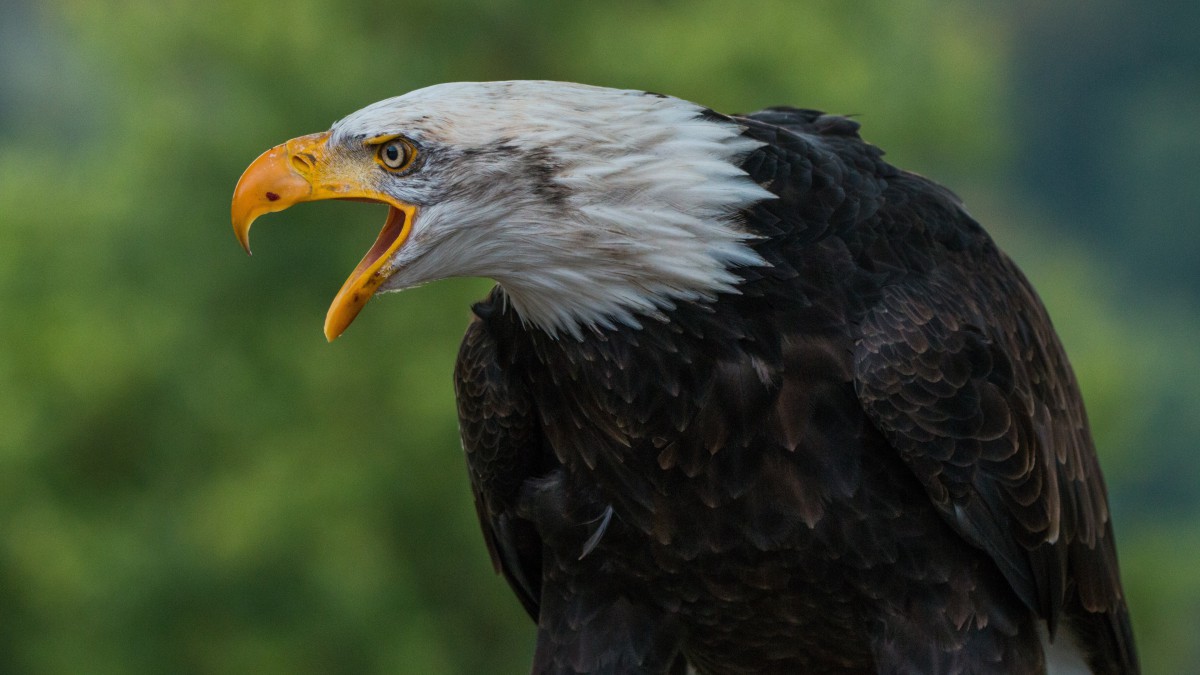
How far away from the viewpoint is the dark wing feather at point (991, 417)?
284cm

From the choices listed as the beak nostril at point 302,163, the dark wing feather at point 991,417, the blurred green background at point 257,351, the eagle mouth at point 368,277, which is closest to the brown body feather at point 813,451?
the dark wing feather at point 991,417

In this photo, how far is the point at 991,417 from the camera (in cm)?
294

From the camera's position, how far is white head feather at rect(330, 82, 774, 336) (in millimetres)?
2627

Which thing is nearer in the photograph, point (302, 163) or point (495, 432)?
point (302, 163)

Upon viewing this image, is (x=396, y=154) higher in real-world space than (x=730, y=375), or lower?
higher

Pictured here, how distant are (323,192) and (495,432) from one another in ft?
2.55

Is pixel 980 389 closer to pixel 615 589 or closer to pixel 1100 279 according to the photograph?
pixel 615 589

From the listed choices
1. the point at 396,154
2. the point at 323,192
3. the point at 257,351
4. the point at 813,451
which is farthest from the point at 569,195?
the point at 257,351

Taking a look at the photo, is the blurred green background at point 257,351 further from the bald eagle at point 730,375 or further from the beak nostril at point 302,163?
the beak nostril at point 302,163

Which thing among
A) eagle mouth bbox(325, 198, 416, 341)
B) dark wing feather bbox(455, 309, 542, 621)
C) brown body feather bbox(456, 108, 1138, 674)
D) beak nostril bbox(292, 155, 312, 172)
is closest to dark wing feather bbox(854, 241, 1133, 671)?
→ brown body feather bbox(456, 108, 1138, 674)

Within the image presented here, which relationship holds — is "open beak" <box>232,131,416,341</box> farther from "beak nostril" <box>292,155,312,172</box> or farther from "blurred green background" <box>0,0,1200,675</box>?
"blurred green background" <box>0,0,1200,675</box>

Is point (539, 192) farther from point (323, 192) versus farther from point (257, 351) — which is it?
point (257, 351)

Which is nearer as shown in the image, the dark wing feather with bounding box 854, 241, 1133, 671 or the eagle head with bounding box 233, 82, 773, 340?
the eagle head with bounding box 233, 82, 773, 340

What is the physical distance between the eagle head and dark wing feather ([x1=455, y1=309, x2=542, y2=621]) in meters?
0.43
